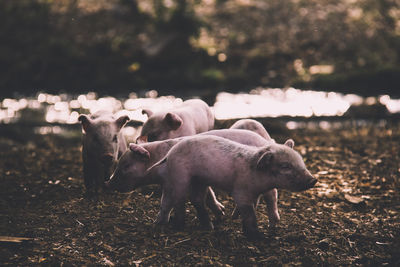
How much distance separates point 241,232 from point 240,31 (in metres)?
14.1

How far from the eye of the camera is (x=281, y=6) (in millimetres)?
20250

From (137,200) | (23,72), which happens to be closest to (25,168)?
(137,200)

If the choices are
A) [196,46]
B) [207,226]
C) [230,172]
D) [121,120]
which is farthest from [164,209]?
[196,46]

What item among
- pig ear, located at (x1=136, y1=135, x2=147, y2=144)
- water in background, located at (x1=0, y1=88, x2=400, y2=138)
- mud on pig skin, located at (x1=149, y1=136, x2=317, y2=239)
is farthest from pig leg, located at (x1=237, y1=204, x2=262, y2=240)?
water in background, located at (x1=0, y1=88, x2=400, y2=138)

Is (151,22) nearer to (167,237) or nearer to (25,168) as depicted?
(25,168)

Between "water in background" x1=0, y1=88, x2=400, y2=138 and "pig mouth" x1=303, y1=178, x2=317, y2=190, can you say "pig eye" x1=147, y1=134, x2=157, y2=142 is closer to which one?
"pig mouth" x1=303, y1=178, x2=317, y2=190

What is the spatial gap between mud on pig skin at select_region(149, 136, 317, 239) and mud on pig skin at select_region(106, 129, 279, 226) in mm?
324

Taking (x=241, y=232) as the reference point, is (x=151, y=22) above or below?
above

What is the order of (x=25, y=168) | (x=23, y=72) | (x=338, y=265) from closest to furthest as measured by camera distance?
(x=338, y=265) < (x=25, y=168) < (x=23, y=72)

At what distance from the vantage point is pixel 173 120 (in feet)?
20.5

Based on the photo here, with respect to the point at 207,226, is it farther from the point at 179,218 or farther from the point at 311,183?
the point at 311,183

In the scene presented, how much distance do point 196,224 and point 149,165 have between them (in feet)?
2.82

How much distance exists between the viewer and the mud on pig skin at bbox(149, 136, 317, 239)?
15.5 ft

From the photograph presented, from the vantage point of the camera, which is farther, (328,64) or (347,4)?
(347,4)
